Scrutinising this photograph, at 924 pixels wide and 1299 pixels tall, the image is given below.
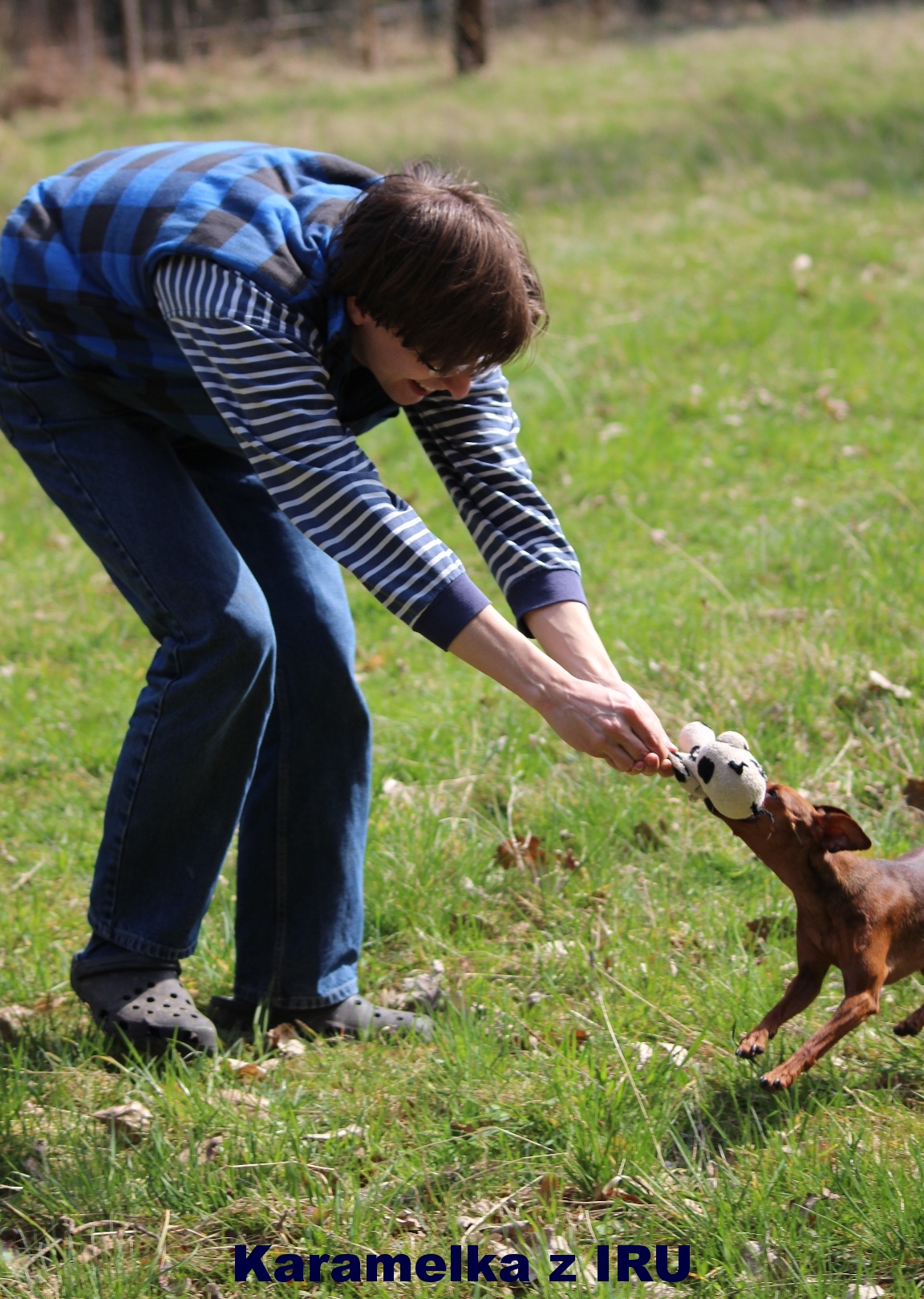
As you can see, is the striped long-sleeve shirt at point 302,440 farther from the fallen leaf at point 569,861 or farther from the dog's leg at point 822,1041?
the fallen leaf at point 569,861

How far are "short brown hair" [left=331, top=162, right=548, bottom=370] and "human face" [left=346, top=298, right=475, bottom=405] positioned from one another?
4cm

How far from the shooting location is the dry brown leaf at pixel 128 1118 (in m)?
2.63

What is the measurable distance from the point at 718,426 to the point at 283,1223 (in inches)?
195

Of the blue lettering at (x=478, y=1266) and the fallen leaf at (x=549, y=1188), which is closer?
the blue lettering at (x=478, y=1266)

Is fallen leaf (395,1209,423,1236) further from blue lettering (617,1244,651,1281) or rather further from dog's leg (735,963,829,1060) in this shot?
dog's leg (735,963,829,1060)

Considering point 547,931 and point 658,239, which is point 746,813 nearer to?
point 547,931

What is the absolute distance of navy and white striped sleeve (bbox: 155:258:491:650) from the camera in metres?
2.33

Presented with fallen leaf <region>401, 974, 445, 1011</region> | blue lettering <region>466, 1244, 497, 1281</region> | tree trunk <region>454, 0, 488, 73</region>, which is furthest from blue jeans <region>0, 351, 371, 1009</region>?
tree trunk <region>454, 0, 488, 73</region>

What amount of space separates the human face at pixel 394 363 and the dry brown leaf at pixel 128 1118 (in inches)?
60.4

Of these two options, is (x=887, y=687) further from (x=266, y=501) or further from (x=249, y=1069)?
(x=249, y=1069)

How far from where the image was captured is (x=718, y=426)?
6.55m

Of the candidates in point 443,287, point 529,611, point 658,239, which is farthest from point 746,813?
point 658,239

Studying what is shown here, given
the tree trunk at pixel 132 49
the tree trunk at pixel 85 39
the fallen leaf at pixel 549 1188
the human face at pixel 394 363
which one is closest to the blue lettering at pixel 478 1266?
the fallen leaf at pixel 549 1188

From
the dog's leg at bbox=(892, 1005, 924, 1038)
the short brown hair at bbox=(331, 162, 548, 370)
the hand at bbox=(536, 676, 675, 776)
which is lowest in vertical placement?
the dog's leg at bbox=(892, 1005, 924, 1038)
